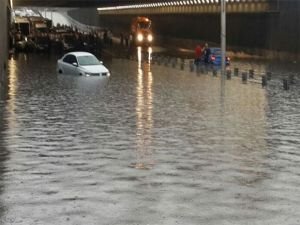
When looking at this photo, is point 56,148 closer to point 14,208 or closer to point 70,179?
point 70,179

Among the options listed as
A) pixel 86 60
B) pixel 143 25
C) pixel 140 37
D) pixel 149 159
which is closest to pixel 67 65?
pixel 86 60

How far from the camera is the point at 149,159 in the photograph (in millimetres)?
11969

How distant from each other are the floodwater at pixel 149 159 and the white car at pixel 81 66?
1022cm

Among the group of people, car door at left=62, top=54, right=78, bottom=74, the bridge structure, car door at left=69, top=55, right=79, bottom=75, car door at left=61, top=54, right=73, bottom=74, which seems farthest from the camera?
the bridge structure

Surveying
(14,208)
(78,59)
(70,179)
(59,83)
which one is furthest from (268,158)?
(78,59)

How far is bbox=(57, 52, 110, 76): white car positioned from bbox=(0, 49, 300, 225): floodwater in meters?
10.2

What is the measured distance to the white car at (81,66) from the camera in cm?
3441

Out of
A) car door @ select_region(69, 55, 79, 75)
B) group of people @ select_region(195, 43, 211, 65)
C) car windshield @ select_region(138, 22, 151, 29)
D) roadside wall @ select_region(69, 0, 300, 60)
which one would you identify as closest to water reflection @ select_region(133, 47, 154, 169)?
car door @ select_region(69, 55, 79, 75)

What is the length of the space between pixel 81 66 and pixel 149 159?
928 inches

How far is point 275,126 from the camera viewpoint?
53.8 feet

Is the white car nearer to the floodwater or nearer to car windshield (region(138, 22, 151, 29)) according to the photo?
the floodwater

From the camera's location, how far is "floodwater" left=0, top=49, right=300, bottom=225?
27.6 feet

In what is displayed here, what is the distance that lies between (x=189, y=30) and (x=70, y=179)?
6953cm

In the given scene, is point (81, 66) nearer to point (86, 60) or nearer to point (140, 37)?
point (86, 60)
